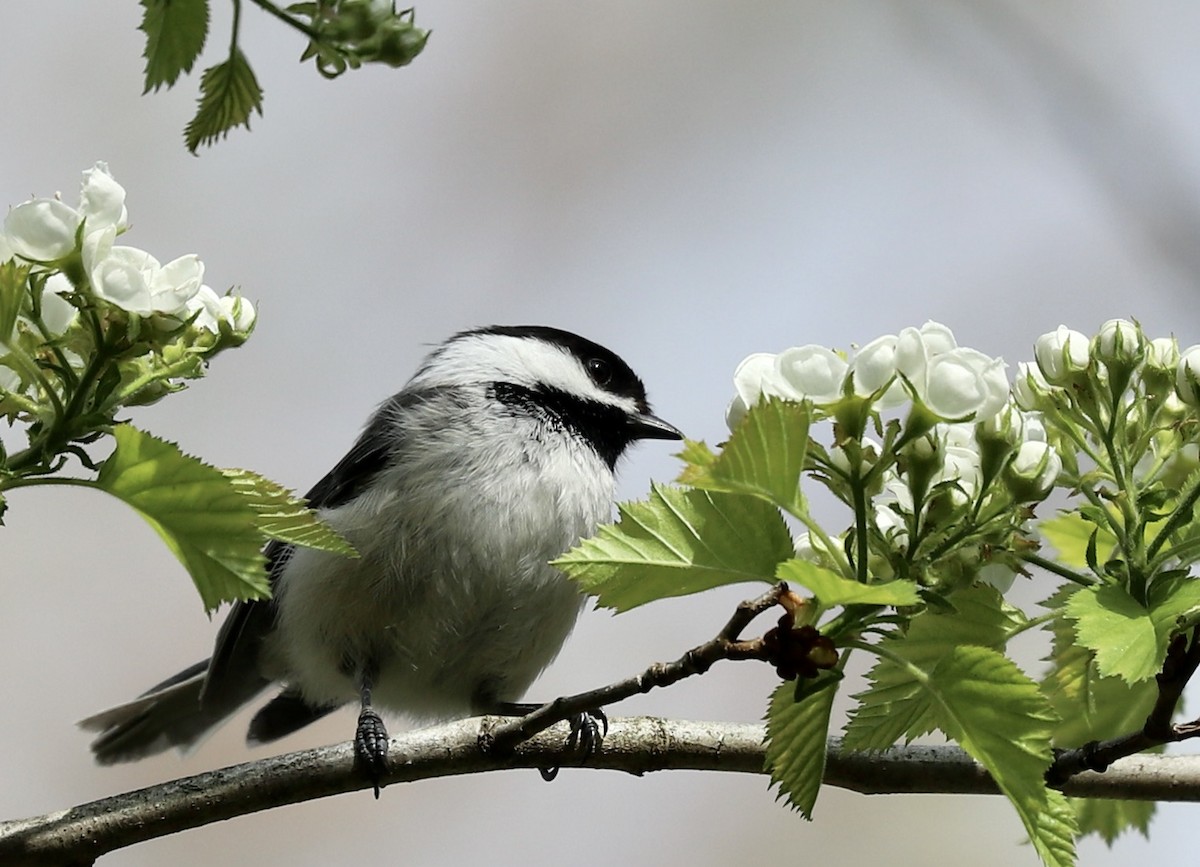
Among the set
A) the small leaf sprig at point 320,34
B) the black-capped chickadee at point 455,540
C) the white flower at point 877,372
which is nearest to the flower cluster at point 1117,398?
the white flower at point 877,372

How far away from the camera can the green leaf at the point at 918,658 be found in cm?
123

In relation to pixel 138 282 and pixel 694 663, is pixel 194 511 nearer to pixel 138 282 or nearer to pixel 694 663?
pixel 138 282

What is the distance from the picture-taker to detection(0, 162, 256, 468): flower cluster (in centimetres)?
115

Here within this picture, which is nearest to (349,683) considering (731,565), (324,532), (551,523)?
(551,523)

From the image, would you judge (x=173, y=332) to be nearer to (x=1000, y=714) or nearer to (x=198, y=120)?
(x=198, y=120)

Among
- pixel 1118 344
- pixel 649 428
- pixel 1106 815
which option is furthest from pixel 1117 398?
pixel 649 428

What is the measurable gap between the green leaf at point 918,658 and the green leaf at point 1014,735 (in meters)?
0.10

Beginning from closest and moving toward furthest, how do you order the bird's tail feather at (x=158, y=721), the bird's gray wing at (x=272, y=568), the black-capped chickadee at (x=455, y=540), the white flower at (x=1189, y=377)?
1. the white flower at (x=1189, y=377)
2. the black-capped chickadee at (x=455, y=540)
3. the bird's gray wing at (x=272, y=568)
4. the bird's tail feather at (x=158, y=721)

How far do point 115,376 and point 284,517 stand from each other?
0.67ft

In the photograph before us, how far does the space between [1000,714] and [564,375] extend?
1.93m

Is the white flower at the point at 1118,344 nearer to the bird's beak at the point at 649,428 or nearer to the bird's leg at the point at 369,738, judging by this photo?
the bird's leg at the point at 369,738

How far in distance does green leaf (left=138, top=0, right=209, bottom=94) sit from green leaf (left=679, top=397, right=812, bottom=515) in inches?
26.7

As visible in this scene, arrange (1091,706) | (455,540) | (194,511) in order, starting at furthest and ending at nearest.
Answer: (455,540) < (1091,706) < (194,511)

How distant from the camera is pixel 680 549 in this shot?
110 centimetres
